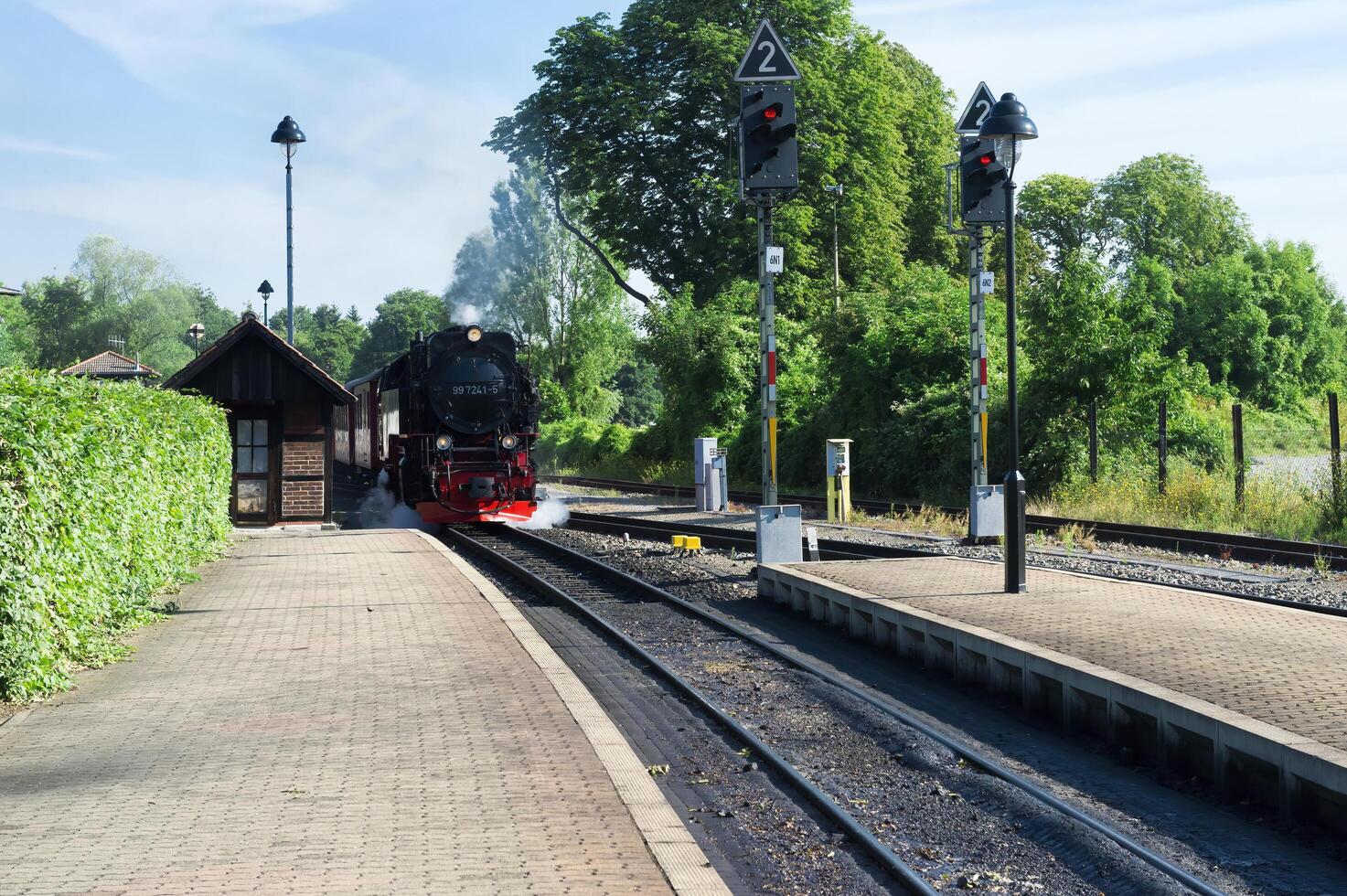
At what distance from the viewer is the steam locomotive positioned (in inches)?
942

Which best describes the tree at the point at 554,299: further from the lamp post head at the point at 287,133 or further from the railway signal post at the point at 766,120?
the railway signal post at the point at 766,120

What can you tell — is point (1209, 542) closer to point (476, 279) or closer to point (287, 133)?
point (287, 133)

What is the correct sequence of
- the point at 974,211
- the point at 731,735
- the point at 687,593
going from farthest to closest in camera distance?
the point at 974,211 → the point at 687,593 → the point at 731,735

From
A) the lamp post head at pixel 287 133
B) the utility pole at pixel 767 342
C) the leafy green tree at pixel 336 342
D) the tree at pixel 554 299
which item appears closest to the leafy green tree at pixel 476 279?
the tree at pixel 554 299

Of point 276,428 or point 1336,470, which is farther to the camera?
point 276,428

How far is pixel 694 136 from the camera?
135 feet

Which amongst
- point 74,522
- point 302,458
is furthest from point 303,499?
point 74,522

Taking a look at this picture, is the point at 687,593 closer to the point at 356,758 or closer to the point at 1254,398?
the point at 356,758

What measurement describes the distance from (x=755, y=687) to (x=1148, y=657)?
9.04ft

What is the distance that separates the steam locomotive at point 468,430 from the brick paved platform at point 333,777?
42.9 feet

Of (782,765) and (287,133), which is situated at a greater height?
(287,133)


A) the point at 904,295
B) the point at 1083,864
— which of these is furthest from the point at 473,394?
the point at 1083,864

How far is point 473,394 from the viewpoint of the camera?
78.6 feet

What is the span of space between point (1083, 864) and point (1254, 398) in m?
50.4
